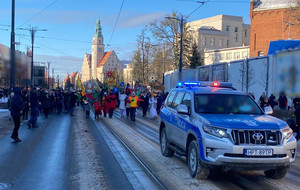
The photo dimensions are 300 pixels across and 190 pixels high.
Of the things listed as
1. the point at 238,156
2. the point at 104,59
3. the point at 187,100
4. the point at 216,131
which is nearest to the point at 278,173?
the point at 238,156

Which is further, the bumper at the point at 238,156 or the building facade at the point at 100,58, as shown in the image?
the building facade at the point at 100,58

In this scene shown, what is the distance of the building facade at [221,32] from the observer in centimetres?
8888

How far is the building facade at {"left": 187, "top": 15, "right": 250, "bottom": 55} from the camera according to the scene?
88875mm

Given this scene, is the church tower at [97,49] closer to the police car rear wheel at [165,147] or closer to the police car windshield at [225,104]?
the police car rear wheel at [165,147]

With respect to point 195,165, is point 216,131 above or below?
above

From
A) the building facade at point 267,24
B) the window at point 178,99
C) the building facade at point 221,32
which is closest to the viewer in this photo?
the window at point 178,99

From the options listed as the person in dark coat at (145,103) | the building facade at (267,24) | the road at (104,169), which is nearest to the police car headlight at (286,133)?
the road at (104,169)

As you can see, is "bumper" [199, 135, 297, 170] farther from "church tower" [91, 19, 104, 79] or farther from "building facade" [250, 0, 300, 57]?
"church tower" [91, 19, 104, 79]

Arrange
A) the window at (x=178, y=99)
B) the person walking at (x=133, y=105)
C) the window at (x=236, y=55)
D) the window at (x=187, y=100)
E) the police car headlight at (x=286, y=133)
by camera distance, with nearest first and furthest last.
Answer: the police car headlight at (x=286, y=133) → the window at (x=187, y=100) → the window at (x=178, y=99) → the person walking at (x=133, y=105) → the window at (x=236, y=55)

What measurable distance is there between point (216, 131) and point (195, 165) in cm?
95

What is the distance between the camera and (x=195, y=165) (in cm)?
674

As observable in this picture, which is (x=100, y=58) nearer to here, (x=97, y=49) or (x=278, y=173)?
(x=97, y=49)

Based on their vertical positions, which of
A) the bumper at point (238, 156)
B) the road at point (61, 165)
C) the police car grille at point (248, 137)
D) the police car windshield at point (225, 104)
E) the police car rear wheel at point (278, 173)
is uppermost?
the police car windshield at point (225, 104)

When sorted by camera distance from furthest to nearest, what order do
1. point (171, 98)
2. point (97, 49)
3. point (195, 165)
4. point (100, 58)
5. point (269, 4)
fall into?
point (100, 58), point (97, 49), point (269, 4), point (171, 98), point (195, 165)
